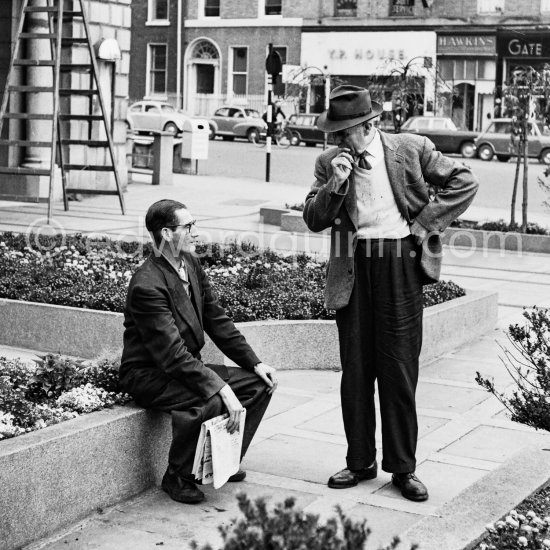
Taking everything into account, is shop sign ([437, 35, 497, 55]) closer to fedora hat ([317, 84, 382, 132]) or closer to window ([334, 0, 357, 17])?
window ([334, 0, 357, 17])

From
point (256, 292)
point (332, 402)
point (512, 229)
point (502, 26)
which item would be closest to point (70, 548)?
point (332, 402)

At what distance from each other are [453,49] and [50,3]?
30565 millimetres

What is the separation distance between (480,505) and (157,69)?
162 ft

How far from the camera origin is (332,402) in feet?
24.8

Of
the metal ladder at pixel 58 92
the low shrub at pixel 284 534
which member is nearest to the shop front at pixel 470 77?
the metal ladder at pixel 58 92

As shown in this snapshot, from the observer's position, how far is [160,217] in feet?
18.2

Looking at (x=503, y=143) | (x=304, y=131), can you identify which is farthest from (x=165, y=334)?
(x=304, y=131)

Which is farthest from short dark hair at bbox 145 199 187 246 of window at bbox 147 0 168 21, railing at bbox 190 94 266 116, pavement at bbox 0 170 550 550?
window at bbox 147 0 168 21

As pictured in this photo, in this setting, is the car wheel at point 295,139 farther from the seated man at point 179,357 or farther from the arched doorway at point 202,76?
the seated man at point 179,357

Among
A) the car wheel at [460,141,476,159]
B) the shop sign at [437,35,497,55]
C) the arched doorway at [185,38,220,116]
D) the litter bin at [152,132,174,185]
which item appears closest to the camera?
the litter bin at [152,132,174,185]

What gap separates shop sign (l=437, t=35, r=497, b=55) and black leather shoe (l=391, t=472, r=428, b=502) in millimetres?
42249

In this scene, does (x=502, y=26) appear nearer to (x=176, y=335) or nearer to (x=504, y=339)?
(x=504, y=339)

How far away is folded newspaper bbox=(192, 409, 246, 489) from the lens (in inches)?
208

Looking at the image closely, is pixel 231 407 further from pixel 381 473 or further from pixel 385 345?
pixel 381 473
